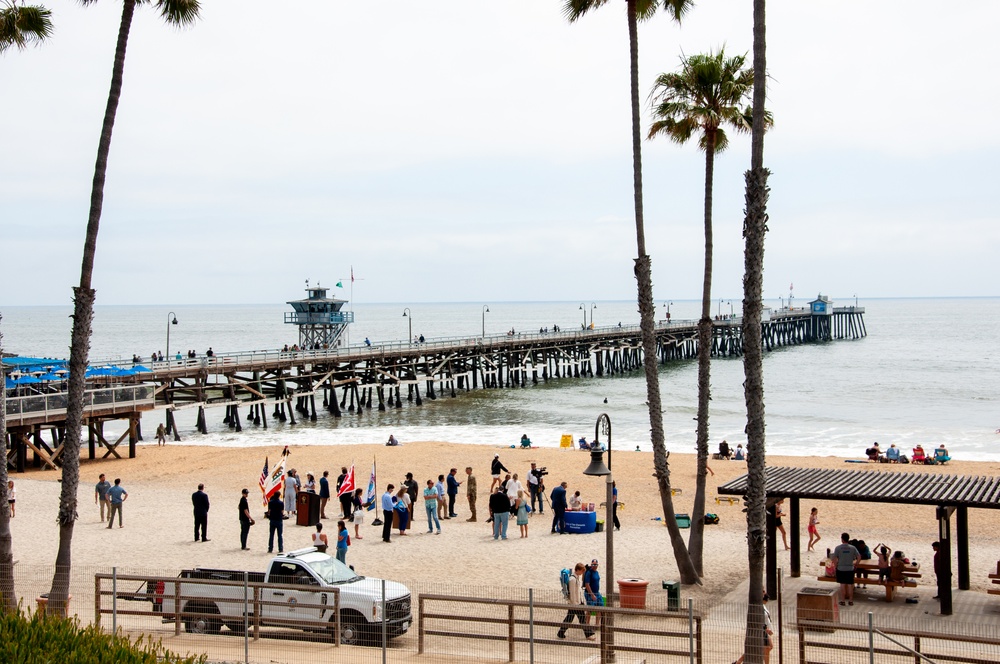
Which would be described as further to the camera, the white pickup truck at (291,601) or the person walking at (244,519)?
the person walking at (244,519)

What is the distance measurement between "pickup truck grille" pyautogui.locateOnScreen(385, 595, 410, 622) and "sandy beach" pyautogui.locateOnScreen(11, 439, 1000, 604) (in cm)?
106

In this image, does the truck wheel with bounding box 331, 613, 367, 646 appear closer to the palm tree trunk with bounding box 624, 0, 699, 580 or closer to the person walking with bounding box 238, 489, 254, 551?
the palm tree trunk with bounding box 624, 0, 699, 580

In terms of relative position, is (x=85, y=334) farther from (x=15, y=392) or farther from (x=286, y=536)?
(x=15, y=392)

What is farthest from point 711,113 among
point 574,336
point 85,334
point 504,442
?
point 574,336

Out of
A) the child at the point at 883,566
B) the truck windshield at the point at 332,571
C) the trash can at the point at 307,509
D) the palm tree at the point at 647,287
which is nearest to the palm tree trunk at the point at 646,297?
the palm tree at the point at 647,287

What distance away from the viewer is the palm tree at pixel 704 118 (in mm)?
15461

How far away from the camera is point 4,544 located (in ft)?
42.2

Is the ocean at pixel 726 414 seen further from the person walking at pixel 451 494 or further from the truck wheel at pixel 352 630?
the truck wheel at pixel 352 630

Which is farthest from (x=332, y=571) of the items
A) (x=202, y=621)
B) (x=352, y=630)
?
(x=202, y=621)

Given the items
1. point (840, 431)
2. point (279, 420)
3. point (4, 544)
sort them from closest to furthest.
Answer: point (4, 544), point (840, 431), point (279, 420)

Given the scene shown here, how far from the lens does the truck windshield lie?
41.0 feet

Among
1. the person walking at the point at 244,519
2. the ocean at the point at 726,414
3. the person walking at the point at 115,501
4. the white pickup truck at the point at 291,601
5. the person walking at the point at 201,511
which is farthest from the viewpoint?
the ocean at the point at 726,414

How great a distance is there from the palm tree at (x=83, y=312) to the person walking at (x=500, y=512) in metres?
8.56

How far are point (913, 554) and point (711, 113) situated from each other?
9.50 meters
